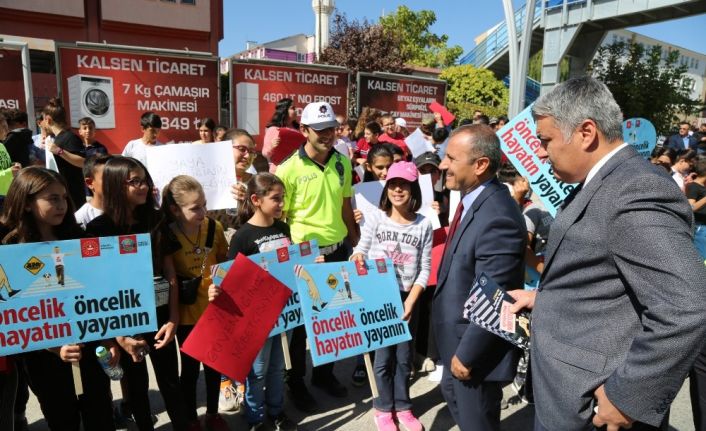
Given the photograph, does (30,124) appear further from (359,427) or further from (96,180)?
(359,427)

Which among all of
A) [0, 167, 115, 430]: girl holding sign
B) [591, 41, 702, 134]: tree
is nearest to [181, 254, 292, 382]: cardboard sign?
[0, 167, 115, 430]: girl holding sign

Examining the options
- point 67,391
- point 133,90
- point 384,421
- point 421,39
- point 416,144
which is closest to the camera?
point 67,391

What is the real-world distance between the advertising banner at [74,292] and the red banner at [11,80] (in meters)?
6.14

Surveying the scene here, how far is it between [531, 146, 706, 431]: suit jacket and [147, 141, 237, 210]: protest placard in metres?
2.85

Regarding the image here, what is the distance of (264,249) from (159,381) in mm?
978

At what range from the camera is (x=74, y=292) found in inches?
88.6

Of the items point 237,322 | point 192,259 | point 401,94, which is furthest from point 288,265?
point 401,94

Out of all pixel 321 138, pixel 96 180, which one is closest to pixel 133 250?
pixel 96 180

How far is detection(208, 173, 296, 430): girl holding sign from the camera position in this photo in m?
3.00

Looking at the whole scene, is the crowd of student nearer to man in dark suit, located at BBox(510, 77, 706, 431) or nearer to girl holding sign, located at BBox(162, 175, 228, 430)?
girl holding sign, located at BBox(162, 175, 228, 430)

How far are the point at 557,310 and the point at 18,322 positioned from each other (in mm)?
2268

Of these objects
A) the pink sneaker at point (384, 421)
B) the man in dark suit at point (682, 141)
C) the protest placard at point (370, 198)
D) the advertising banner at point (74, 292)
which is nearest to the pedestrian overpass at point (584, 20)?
the man in dark suit at point (682, 141)

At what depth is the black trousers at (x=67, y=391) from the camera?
2371mm

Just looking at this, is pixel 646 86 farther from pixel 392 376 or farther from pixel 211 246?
pixel 211 246
